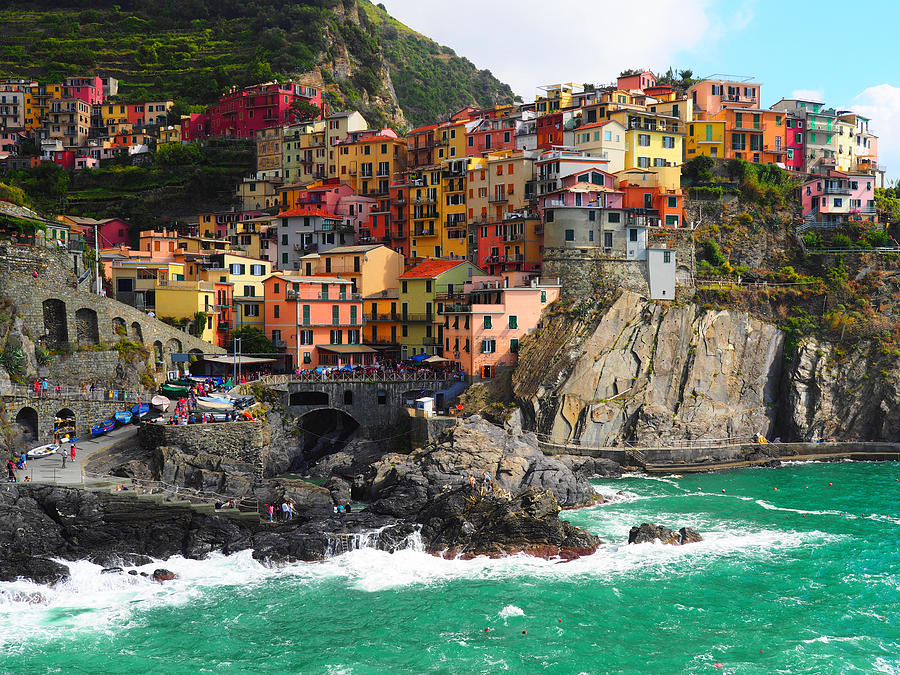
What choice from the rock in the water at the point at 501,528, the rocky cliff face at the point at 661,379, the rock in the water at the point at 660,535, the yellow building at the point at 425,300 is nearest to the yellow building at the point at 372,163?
the yellow building at the point at 425,300

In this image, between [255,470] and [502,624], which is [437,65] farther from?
[502,624]

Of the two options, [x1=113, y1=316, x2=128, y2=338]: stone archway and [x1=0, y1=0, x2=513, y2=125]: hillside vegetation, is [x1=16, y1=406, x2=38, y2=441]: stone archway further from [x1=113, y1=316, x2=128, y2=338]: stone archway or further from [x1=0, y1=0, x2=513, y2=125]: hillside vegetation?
[x1=0, y1=0, x2=513, y2=125]: hillside vegetation

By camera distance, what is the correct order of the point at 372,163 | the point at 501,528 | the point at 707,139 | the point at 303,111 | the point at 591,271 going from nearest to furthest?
the point at 501,528, the point at 591,271, the point at 707,139, the point at 372,163, the point at 303,111

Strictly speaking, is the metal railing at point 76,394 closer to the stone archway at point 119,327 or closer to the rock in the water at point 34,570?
the stone archway at point 119,327

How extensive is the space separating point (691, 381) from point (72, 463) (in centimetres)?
4032

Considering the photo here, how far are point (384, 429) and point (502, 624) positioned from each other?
28.4 m

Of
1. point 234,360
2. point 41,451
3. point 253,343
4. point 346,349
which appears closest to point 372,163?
point 346,349

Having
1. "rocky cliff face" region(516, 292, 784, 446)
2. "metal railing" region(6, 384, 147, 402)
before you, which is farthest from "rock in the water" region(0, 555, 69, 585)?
"rocky cliff face" region(516, 292, 784, 446)

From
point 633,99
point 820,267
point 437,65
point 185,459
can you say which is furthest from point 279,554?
point 437,65

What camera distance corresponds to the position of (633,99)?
268 ft

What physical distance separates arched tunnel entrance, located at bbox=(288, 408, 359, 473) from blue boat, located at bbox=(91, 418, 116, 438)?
1152cm

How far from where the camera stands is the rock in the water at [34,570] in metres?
36.2

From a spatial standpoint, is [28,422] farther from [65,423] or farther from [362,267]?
[362,267]

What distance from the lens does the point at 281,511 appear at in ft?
149
